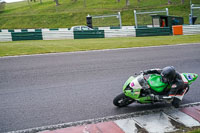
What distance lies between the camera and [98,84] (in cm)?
830

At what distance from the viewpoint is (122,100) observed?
640 cm

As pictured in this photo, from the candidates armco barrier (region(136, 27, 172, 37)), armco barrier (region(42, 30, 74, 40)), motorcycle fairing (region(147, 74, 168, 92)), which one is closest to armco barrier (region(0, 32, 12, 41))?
armco barrier (region(42, 30, 74, 40))

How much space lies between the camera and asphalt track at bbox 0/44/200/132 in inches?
245

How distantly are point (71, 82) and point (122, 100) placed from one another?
9.03 feet

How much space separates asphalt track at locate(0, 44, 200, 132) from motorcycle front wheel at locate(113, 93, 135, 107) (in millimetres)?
129

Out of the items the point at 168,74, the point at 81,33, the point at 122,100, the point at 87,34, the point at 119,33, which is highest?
the point at 81,33

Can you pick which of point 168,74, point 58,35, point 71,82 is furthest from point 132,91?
point 58,35

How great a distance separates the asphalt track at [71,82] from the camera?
6230 mm

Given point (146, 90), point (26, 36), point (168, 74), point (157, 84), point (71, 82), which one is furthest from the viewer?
point (26, 36)

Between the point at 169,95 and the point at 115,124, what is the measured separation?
146 cm

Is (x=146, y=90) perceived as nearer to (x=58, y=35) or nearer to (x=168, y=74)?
(x=168, y=74)

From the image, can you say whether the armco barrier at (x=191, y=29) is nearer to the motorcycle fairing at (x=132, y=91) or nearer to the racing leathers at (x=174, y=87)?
the racing leathers at (x=174, y=87)

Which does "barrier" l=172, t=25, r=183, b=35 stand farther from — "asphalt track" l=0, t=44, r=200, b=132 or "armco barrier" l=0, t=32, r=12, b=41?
"armco barrier" l=0, t=32, r=12, b=41

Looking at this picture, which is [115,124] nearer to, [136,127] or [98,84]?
[136,127]
